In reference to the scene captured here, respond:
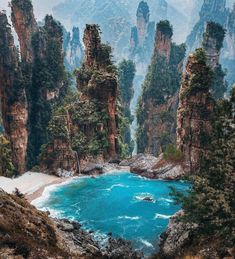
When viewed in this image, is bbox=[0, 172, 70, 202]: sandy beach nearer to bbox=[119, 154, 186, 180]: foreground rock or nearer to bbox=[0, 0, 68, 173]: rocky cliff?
bbox=[0, 0, 68, 173]: rocky cliff

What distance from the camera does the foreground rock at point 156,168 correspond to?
5784 cm

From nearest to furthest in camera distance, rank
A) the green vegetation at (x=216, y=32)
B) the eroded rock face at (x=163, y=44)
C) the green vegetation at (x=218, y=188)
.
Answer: the green vegetation at (x=218, y=188), the green vegetation at (x=216, y=32), the eroded rock face at (x=163, y=44)

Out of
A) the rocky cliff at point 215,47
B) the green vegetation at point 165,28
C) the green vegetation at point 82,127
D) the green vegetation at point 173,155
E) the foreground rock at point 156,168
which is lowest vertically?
the foreground rock at point 156,168

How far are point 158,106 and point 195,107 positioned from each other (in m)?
36.4

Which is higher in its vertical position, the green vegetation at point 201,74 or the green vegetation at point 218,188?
the green vegetation at point 201,74

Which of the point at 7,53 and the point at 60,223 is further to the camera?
the point at 7,53

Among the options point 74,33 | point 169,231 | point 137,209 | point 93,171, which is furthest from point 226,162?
point 74,33

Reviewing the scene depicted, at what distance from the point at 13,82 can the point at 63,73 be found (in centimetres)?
1649

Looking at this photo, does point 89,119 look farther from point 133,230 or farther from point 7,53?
point 133,230

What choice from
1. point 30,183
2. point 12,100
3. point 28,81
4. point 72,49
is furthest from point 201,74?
point 72,49

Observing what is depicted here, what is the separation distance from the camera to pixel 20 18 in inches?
3440

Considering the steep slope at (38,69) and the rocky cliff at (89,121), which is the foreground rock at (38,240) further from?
the steep slope at (38,69)

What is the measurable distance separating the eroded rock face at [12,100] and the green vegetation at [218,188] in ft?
134

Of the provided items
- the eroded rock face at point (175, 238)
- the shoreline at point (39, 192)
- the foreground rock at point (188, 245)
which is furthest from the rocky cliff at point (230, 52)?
the foreground rock at point (188, 245)
